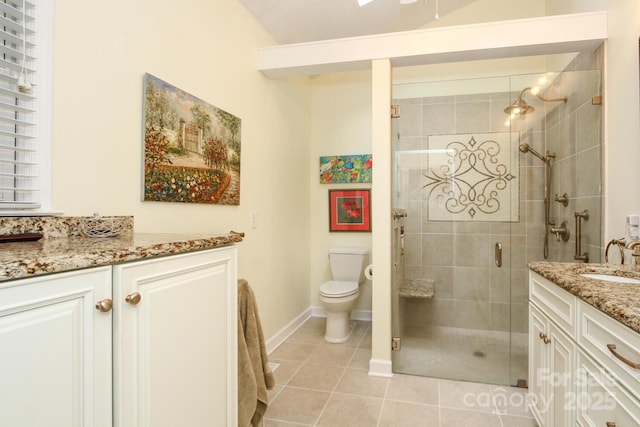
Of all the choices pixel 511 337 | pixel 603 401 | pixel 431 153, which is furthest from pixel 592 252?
pixel 603 401

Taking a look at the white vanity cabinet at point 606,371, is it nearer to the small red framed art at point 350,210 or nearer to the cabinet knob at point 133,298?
the cabinet knob at point 133,298

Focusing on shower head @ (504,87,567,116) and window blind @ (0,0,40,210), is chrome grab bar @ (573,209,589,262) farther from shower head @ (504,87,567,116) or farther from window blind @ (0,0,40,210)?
window blind @ (0,0,40,210)

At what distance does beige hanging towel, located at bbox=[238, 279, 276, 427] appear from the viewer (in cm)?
172

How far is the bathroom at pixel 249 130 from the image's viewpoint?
1334 millimetres

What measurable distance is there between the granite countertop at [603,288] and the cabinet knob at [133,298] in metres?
1.26

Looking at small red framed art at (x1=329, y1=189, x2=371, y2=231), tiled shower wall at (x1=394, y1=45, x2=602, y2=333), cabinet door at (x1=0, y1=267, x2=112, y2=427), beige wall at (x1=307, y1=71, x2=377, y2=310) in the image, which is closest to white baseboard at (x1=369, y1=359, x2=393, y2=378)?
tiled shower wall at (x1=394, y1=45, x2=602, y2=333)

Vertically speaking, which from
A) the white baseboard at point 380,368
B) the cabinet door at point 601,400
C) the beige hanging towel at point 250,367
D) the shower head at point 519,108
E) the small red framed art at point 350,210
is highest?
the shower head at point 519,108

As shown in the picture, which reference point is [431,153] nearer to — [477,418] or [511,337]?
[511,337]

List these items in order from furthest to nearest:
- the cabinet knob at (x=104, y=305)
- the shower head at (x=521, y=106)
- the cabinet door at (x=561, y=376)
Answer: the shower head at (x=521, y=106) < the cabinet door at (x=561, y=376) < the cabinet knob at (x=104, y=305)

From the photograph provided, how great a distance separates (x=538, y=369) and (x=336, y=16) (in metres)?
2.91

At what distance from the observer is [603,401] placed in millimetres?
1044

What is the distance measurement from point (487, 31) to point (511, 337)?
2.20m

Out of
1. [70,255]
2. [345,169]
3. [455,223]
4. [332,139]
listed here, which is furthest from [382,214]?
[70,255]

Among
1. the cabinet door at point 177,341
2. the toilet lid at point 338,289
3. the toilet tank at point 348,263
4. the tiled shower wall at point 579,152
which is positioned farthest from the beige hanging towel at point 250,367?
the tiled shower wall at point 579,152
